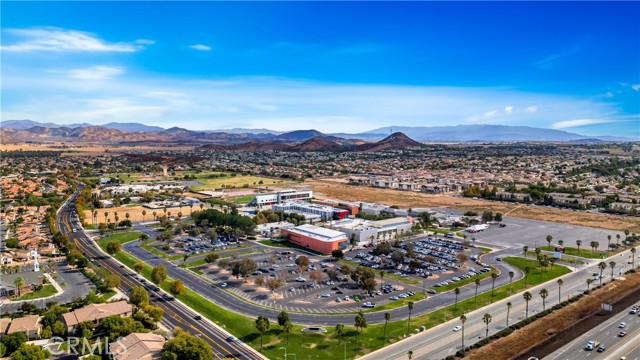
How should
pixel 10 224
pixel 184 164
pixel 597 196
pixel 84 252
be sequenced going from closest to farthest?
pixel 84 252
pixel 10 224
pixel 597 196
pixel 184 164

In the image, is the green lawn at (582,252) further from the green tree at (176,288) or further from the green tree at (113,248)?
the green tree at (113,248)

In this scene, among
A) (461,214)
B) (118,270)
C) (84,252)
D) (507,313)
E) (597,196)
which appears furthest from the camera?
(597,196)

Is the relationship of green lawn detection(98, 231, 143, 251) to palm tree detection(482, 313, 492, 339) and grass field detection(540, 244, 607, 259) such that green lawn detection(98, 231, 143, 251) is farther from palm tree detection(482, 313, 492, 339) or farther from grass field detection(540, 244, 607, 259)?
grass field detection(540, 244, 607, 259)

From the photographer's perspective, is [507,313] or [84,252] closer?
[507,313]

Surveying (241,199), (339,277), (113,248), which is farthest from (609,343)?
(241,199)

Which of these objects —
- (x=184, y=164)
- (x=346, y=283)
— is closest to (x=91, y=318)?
(x=346, y=283)

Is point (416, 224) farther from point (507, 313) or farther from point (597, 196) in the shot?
point (597, 196)

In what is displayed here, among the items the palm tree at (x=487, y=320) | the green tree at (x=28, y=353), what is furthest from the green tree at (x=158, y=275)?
the palm tree at (x=487, y=320)
